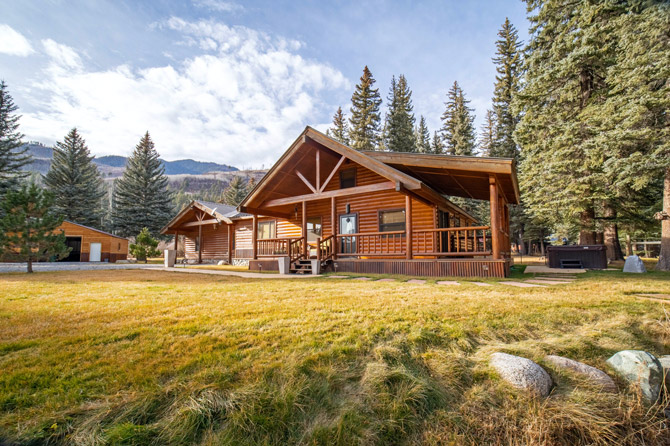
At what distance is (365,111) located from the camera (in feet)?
105

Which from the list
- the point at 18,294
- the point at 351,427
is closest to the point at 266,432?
the point at 351,427

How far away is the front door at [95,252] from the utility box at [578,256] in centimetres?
2837

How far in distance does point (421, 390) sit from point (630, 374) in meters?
2.06

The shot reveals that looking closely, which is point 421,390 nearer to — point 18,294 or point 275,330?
point 275,330

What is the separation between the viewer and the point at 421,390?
87.7 inches

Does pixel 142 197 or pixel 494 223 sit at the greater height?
pixel 142 197

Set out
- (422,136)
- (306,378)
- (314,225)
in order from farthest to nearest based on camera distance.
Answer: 1. (422,136)
2. (314,225)
3. (306,378)

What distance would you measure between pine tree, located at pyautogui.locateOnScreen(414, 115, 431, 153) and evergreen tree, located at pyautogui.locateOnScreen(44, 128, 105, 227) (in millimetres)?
39242

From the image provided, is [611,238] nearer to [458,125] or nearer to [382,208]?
[382,208]

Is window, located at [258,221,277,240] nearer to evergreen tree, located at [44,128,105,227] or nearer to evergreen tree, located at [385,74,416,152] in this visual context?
evergreen tree, located at [385,74,416,152]

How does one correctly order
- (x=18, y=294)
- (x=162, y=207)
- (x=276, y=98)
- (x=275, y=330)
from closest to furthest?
(x=275, y=330), (x=18, y=294), (x=276, y=98), (x=162, y=207)

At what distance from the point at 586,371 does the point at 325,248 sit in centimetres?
967

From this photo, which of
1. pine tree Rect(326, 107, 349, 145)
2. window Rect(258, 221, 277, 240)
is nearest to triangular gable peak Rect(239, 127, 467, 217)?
window Rect(258, 221, 277, 240)

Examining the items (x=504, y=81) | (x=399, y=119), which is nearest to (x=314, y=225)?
(x=399, y=119)
